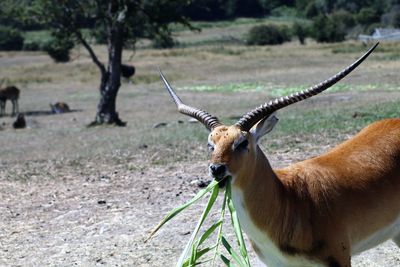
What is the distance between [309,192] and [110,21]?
67.1 ft

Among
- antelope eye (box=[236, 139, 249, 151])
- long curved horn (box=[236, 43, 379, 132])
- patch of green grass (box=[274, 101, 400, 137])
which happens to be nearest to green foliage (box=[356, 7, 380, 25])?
patch of green grass (box=[274, 101, 400, 137])

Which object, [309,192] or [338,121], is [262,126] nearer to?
[309,192]

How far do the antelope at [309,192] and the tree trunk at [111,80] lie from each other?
19.3 m

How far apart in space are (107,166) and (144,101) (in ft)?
62.6

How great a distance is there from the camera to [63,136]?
73.8 feet

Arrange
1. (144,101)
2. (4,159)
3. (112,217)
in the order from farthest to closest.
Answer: (144,101) → (4,159) → (112,217)

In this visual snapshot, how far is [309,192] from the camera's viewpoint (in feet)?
21.6

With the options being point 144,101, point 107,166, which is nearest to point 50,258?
point 107,166

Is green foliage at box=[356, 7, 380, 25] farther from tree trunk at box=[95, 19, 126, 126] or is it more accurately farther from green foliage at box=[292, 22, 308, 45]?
tree trunk at box=[95, 19, 126, 126]

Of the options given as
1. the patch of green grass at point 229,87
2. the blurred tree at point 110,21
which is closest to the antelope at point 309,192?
the blurred tree at point 110,21

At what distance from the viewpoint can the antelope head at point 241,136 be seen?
19.5 feet

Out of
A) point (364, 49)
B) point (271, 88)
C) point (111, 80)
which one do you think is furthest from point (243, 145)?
point (364, 49)

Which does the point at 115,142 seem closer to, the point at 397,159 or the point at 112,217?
the point at 112,217

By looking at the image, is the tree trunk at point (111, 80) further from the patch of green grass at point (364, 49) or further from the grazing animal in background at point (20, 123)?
the patch of green grass at point (364, 49)
